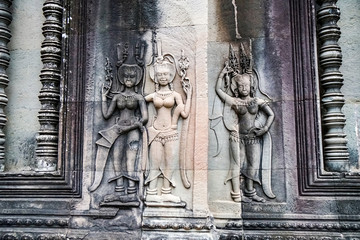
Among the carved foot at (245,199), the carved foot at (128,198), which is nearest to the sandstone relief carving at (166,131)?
the carved foot at (128,198)

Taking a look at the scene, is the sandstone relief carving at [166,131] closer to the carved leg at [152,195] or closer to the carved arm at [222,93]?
the carved leg at [152,195]

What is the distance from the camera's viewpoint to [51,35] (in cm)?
573

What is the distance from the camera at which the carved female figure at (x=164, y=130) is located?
5043 millimetres

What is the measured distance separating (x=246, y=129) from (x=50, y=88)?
10.3 feet

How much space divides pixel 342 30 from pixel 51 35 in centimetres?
478

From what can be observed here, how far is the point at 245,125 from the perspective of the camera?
18.1ft

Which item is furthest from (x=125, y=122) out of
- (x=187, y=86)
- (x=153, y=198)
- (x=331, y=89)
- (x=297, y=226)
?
(x=331, y=89)

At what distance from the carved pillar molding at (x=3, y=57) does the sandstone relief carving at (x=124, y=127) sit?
164 centimetres

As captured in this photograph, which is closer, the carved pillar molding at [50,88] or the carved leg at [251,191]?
the carved leg at [251,191]

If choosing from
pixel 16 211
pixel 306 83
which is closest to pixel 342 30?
pixel 306 83

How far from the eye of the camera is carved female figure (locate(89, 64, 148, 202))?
520 cm

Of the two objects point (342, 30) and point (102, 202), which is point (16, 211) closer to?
point (102, 202)

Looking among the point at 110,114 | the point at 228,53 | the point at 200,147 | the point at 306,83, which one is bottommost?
the point at 200,147

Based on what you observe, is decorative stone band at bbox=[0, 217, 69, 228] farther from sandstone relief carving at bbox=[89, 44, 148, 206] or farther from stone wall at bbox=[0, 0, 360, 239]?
sandstone relief carving at bbox=[89, 44, 148, 206]
